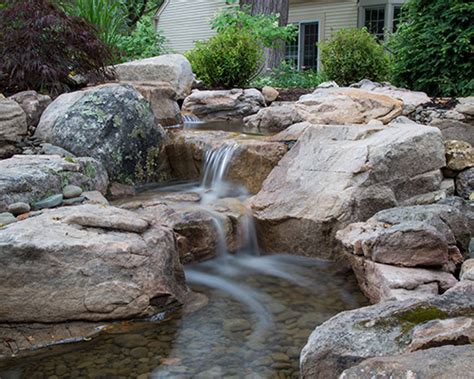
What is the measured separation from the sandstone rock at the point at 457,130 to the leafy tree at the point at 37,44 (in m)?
4.97

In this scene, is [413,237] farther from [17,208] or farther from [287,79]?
[287,79]

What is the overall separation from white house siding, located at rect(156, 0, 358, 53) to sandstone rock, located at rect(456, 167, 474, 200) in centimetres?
1301

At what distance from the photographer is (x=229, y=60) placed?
11.1 m

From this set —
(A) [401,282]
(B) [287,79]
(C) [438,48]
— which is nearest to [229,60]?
(B) [287,79]

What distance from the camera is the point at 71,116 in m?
6.25

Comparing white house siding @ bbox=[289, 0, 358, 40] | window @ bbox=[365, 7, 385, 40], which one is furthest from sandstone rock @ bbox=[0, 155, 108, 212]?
window @ bbox=[365, 7, 385, 40]

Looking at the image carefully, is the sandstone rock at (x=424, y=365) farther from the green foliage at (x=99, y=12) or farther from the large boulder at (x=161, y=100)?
the green foliage at (x=99, y=12)

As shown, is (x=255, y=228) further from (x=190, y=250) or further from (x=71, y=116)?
(x=71, y=116)

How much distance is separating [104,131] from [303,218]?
8.89ft

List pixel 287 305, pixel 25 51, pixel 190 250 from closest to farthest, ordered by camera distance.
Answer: pixel 287 305 → pixel 190 250 → pixel 25 51

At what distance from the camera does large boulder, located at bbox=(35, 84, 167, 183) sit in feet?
20.3

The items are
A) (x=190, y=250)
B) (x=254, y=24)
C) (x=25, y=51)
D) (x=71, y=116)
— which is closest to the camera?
(x=190, y=250)

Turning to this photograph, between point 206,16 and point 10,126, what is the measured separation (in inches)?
718

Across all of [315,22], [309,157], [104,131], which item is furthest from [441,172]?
[315,22]
